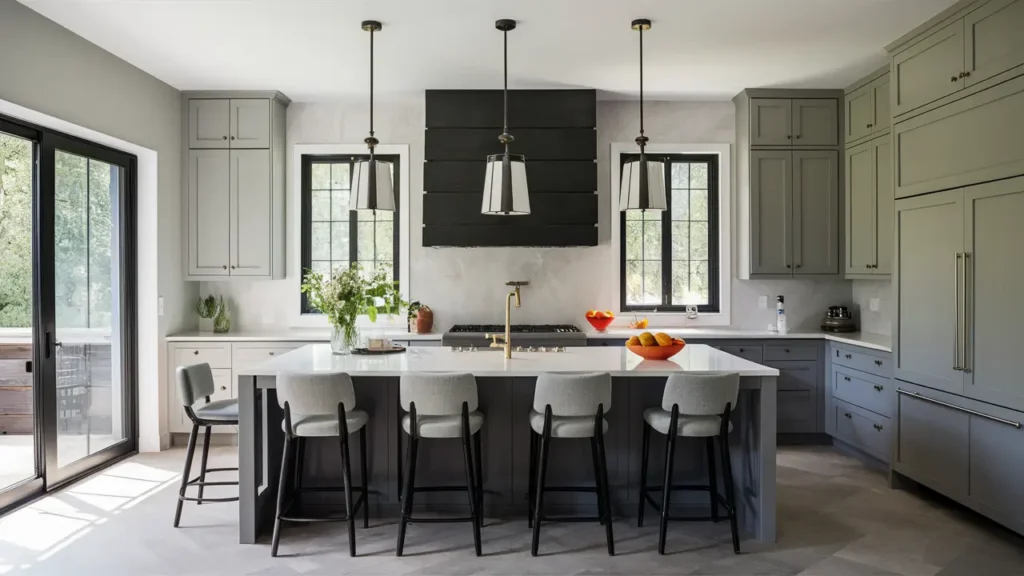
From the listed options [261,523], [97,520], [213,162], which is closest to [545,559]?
[261,523]


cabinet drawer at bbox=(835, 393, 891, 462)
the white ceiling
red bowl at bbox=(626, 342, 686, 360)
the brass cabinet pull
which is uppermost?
the white ceiling

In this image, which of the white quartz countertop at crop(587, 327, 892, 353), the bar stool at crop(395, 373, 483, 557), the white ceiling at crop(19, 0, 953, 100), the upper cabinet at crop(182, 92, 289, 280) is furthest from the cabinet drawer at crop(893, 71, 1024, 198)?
the upper cabinet at crop(182, 92, 289, 280)

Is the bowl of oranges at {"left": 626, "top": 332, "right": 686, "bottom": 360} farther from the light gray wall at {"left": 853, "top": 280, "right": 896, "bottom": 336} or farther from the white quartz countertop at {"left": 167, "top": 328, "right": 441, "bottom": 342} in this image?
the light gray wall at {"left": 853, "top": 280, "right": 896, "bottom": 336}

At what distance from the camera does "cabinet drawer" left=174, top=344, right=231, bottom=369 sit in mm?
5332

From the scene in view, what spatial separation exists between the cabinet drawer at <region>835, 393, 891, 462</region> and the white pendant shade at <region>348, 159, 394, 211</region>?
3.56 metres

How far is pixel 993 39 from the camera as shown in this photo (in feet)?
11.3

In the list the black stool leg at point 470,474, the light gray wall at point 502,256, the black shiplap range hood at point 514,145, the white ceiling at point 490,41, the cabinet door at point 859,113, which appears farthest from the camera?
the light gray wall at point 502,256

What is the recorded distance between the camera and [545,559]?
320 centimetres

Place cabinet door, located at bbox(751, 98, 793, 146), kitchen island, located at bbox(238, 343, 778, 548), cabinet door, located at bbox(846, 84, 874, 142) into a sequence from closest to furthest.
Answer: kitchen island, located at bbox(238, 343, 778, 548) < cabinet door, located at bbox(846, 84, 874, 142) < cabinet door, located at bbox(751, 98, 793, 146)

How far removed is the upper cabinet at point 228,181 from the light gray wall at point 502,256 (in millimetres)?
368

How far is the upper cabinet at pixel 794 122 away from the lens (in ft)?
18.3

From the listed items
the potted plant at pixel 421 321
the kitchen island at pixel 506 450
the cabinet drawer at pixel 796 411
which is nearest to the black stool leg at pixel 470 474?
the kitchen island at pixel 506 450

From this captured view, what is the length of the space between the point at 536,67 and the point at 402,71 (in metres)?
0.99

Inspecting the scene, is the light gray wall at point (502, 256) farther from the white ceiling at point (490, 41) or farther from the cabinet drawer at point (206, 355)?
the cabinet drawer at point (206, 355)
